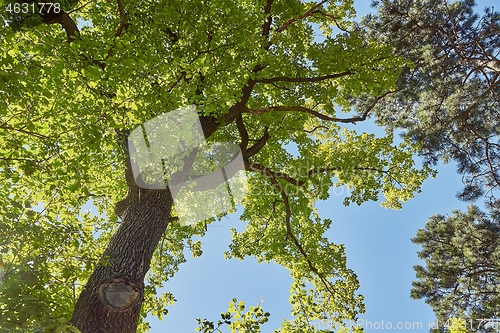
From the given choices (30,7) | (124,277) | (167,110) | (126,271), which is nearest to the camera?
(30,7)

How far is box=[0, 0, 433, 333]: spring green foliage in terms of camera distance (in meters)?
3.83

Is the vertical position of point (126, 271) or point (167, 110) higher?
point (167, 110)

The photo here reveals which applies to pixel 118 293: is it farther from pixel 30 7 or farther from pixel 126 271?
pixel 30 7

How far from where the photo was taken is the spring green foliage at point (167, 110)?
12.6 feet

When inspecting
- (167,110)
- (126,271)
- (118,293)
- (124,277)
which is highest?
(167,110)

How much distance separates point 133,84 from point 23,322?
314cm

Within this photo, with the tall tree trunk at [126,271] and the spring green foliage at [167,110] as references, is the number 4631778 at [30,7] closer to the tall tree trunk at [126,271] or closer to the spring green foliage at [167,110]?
the spring green foliage at [167,110]

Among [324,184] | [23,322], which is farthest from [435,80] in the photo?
[23,322]

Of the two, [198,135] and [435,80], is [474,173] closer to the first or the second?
[435,80]

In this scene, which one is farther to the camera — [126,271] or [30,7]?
[126,271]

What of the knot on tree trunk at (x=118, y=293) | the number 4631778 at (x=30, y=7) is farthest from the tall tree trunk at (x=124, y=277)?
the number 4631778 at (x=30, y=7)

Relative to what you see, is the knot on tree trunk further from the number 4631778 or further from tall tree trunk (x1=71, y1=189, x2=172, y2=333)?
the number 4631778

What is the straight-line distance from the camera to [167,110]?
532 centimetres

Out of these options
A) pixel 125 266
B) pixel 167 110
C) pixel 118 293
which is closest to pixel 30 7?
pixel 167 110
